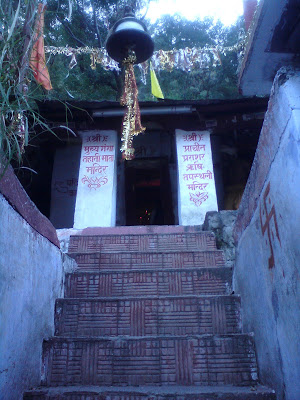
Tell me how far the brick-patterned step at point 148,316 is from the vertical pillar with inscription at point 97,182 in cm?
304

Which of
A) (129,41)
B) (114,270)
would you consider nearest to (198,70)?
(129,41)

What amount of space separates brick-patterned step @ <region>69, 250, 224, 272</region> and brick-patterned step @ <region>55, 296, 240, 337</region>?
0.63 m

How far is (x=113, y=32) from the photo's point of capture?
4.59m

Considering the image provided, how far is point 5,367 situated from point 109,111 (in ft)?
16.3

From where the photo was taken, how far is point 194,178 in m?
5.95

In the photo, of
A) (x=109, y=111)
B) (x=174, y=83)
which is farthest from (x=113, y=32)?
(x=174, y=83)

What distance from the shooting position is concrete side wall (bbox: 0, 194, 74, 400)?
69.8 inches

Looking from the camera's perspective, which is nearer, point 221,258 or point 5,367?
point 5,367

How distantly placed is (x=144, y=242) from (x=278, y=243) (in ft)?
6.95

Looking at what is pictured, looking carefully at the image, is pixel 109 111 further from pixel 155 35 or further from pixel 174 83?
pixel 155 35

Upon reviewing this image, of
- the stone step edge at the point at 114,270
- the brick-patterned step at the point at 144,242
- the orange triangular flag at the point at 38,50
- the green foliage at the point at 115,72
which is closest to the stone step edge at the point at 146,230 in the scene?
the brick-patterned step at the point at 144,242

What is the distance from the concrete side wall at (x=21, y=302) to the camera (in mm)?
1773

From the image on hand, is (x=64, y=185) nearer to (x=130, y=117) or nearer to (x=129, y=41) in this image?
(x=130, y=117)

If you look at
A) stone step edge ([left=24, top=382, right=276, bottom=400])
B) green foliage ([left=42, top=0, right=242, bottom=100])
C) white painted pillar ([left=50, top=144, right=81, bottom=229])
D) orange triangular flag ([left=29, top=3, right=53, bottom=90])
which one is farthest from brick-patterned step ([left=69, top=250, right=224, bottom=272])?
green foliage ([left=42, top=0, right=242, bottom=100])
